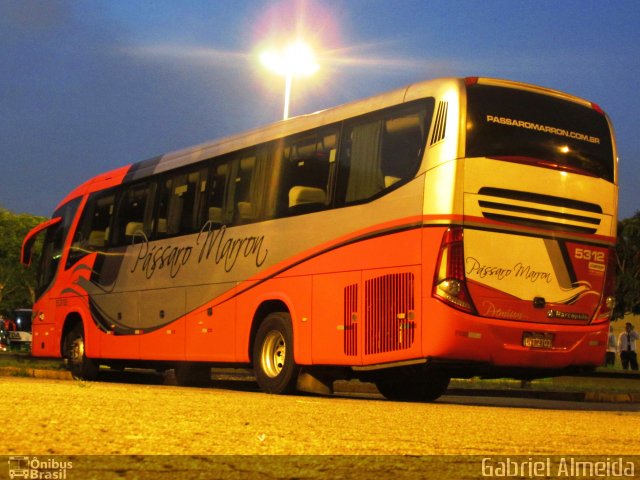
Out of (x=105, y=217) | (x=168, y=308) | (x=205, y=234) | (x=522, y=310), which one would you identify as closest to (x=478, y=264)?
(x=522, y=310)

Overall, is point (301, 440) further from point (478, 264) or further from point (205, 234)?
point (205, 234)

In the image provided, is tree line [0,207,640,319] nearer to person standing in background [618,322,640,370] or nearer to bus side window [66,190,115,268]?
person standing in background [618,322,640,370]

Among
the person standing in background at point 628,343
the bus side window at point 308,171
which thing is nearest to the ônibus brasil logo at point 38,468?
the bus side window at point 308,171

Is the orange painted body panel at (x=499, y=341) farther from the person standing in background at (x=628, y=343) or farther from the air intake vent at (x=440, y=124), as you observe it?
the person standing in background at (x=628, y=343)

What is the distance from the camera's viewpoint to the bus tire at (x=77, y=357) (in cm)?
2006

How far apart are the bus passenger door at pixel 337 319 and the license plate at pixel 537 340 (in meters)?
2.01

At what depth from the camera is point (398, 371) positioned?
518 inches

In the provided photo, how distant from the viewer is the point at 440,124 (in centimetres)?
1219

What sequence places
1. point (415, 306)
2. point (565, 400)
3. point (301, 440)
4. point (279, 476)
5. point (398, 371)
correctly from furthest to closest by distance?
point (565, 400) → point (398, 371) → point (415, 306) → point (301, 440) → point (279, 476)

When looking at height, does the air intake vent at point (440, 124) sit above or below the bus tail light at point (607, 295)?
above

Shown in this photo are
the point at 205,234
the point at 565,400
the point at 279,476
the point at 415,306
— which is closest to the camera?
the point at 279,476

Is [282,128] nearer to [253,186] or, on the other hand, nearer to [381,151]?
[253,186]

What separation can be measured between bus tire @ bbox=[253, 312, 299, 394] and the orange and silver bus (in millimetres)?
23

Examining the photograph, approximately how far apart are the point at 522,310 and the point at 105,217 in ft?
32.7
